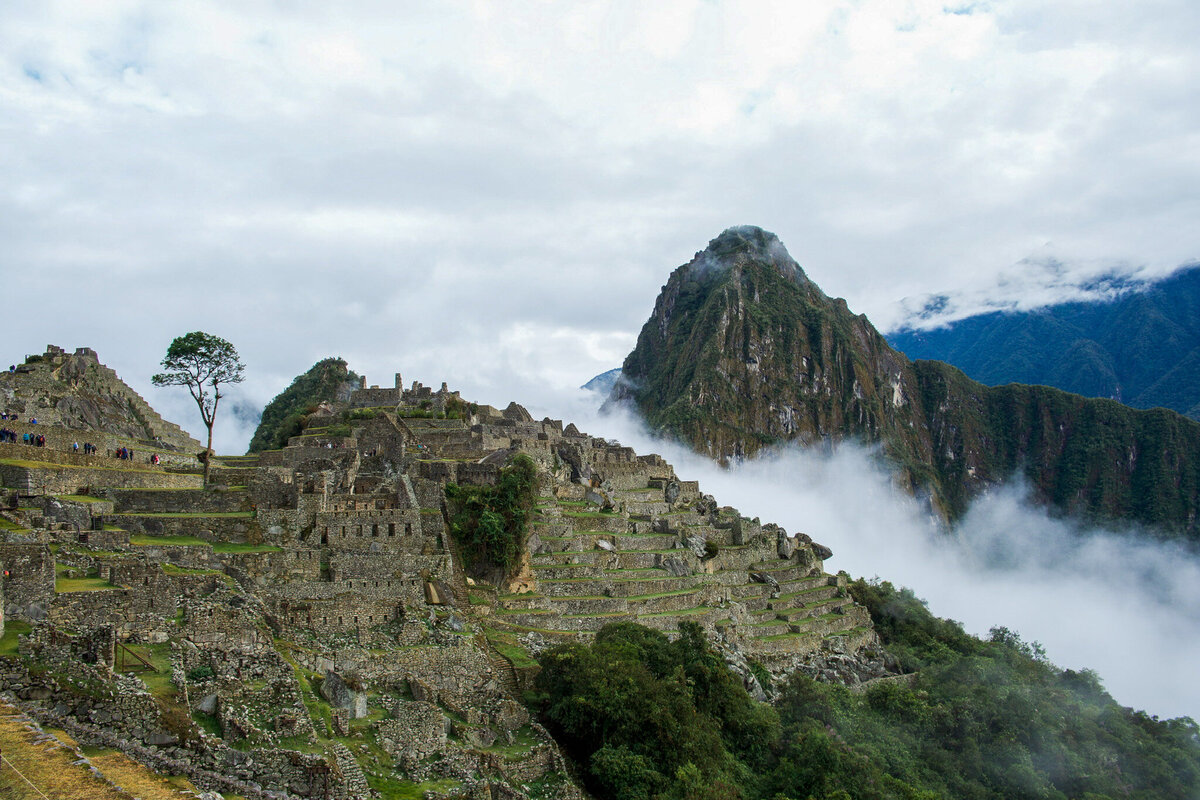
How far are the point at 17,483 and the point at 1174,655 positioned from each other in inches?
6277

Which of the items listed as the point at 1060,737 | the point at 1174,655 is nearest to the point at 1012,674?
the point at 1060,737

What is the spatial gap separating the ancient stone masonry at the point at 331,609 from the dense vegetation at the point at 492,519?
32.1 inches

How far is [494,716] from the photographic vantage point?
22.0 m

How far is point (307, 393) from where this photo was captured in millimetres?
68812

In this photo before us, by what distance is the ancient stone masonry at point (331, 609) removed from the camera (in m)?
13.7

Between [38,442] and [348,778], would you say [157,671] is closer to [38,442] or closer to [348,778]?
[348,778]

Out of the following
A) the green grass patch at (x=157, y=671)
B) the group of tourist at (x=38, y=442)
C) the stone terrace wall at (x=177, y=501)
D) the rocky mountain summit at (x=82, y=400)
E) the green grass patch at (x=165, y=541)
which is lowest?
the green grass patch at (x=157, y=671)

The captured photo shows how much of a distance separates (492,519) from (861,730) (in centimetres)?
2076

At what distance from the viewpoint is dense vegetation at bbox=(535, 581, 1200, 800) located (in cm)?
2434

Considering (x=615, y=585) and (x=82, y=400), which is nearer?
(x=615, y=585)

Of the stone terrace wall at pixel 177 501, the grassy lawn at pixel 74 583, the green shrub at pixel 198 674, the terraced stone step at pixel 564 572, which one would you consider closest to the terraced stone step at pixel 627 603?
the terraced stone step at pixel 564 572

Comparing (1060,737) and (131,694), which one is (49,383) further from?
(1060,737)

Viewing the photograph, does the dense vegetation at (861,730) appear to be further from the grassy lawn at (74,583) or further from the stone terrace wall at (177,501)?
the grassy lawn at (74,583)

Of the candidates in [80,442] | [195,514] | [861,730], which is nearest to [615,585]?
[861,730]
